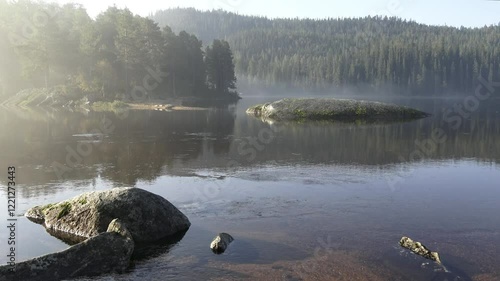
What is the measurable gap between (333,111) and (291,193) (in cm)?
4938

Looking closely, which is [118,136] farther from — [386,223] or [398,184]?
[386,223]

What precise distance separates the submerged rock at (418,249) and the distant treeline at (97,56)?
308 feet

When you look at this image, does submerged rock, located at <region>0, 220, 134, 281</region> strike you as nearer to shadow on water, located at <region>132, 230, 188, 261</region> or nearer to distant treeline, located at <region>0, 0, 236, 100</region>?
shadow on water, located at <region>132, 230, 188, 261</region>

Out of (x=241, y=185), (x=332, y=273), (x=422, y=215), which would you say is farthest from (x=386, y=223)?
(x=241, y=185)

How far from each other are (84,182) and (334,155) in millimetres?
19911

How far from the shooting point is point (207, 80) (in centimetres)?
13712

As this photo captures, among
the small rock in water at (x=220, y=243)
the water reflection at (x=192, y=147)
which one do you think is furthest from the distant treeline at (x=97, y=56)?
the small rock in water at (x=220, y=243)

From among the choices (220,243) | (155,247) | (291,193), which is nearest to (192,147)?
(291,193)

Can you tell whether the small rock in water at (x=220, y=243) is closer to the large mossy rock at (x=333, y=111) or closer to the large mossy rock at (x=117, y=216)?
the large mossy rock at (x=117, y=216)

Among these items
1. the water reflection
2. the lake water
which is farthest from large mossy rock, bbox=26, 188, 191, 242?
the water reflection

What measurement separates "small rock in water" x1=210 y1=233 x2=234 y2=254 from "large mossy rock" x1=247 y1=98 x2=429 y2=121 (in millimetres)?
53986

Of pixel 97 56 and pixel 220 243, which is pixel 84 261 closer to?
pixel 220 243

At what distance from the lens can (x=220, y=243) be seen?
1569 cm

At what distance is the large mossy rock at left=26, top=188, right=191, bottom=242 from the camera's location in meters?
17.0
